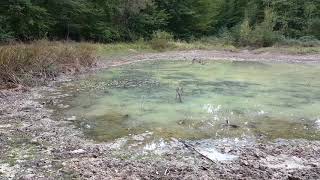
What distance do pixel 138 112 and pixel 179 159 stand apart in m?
2.94

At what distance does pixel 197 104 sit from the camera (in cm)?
915

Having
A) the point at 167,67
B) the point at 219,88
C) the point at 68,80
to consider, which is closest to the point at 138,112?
the point at 219,88

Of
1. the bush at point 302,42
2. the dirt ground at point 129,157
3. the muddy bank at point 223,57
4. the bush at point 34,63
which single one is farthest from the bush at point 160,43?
the dirt ground at point 129,157

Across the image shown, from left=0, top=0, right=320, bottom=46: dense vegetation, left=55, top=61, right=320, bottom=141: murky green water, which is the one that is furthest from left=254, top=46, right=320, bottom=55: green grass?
left=55, top=61, right=320, bottom=141: murky green water

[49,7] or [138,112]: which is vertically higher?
[49,7]

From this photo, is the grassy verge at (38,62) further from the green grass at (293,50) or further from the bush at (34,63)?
the green grass at (293,50)

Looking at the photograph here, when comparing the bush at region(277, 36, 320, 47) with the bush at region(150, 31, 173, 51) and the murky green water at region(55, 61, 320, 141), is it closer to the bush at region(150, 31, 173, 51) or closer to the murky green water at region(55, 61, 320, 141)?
the bush at region(150, 31, 173, 51)

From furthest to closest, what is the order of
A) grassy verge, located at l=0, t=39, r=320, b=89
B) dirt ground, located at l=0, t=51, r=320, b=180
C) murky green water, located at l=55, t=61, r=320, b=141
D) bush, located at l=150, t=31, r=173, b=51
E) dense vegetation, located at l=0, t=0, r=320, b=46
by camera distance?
bush, located at l=150, t=31, r=173, b=51, dense vegetation, located at l=0, t=0, r=320, b=46, grassy verge, located at l=0, t=39, r=320, b=89, murky green water, located at l=55, t=61, r=320, b=141, dirt ground, located at l=0, t=51, r=320, b=180

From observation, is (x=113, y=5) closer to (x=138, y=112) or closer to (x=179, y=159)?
(x=138, y=112)

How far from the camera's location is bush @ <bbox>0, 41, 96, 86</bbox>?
10.4 metres

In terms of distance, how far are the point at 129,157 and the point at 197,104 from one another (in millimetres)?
3822

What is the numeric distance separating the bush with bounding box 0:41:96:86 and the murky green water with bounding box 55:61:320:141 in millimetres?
854

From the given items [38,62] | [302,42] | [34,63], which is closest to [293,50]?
[302,42]

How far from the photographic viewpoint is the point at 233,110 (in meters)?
8.63
